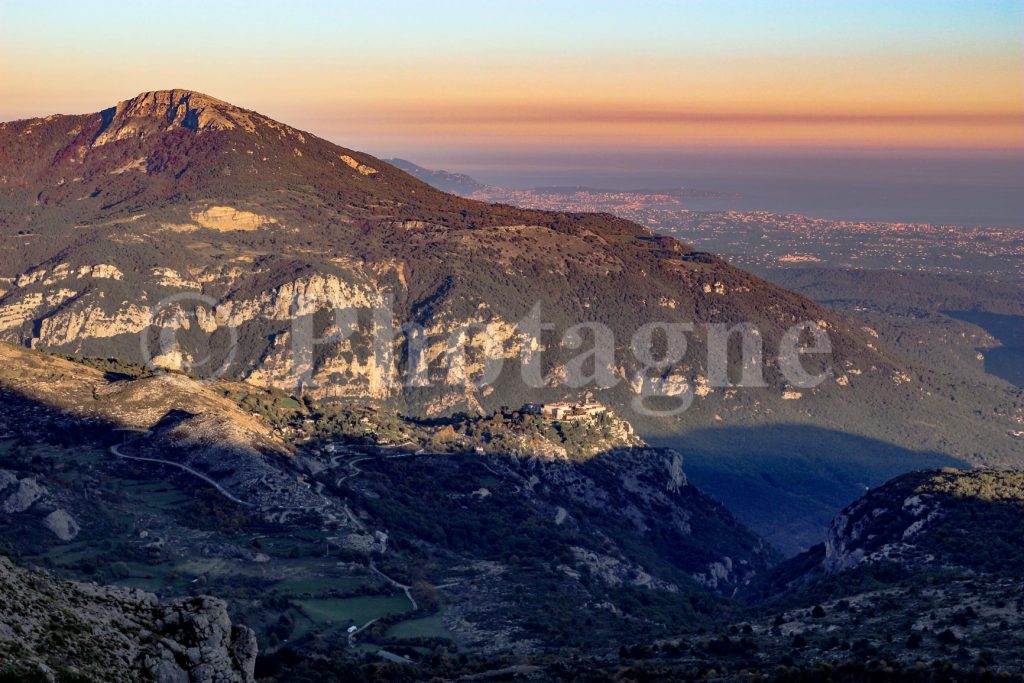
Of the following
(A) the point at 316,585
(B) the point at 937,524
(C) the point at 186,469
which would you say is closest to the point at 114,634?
(A) the point at 316,585

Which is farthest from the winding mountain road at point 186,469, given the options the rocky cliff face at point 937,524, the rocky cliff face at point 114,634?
the rocky cliff face at point 114,634

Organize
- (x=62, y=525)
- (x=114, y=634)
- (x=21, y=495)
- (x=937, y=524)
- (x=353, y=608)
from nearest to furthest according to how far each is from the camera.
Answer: (x=114, y=634) < (x=353, y=608) < (x=62, y=525) < (x=21, y=495) < (x=937, y=524)

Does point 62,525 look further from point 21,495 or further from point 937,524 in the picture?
point 937,524

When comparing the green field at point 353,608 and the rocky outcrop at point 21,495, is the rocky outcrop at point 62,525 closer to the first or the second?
the rocky outcrop at point 21,495

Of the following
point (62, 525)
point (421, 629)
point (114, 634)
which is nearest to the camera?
point (114, 634)

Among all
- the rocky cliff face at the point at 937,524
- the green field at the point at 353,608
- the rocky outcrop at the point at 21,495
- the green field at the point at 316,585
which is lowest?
the green field at the point at 353,608

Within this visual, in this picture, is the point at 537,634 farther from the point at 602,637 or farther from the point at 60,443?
the point at 60,443

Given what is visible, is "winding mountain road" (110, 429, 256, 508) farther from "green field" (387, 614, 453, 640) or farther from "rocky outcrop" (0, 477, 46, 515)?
"green field" (387, 614, 453, 640)

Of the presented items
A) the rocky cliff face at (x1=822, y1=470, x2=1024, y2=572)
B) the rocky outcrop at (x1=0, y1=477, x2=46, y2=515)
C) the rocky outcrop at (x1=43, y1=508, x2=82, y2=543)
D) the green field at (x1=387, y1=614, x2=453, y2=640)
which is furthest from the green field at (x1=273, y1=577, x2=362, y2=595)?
the rocky cliff face at (x1=822, y1=470, x2=1024, y2=572)
